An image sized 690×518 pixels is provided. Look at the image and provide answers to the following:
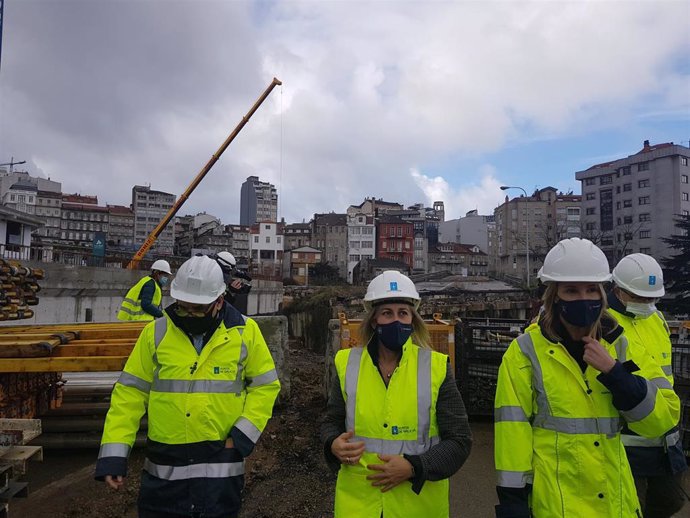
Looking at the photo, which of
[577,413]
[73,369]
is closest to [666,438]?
[577,413]

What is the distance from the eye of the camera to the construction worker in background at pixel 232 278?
5.20 metres

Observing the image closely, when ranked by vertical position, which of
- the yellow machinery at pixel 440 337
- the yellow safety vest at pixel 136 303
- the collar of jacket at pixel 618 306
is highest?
the collar of jacket at pixel 618 306

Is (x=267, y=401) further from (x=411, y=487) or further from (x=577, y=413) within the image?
(x=577, y=413)

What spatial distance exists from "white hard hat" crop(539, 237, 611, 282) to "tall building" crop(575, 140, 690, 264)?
5552 cm

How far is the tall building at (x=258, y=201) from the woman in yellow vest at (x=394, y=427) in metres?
113

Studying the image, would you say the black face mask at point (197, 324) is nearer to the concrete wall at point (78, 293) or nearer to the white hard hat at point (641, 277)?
the white hard hat at point (641, 277)

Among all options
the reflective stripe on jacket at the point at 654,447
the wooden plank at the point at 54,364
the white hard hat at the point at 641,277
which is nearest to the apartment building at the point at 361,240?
the wooden plank at the point at 54,364

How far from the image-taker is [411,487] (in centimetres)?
212

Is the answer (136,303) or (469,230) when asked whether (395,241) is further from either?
(136,303)

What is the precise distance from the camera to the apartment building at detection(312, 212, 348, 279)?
75188 mm

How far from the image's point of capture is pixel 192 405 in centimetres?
247

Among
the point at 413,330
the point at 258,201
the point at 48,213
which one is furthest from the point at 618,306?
the point at 258,201

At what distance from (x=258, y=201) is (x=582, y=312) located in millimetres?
115860

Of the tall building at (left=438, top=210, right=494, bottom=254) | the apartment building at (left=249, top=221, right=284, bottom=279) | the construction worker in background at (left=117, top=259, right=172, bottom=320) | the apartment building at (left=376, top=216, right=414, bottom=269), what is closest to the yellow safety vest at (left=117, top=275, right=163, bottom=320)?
the construction worker in background at (left=117, top=259, right=172, bottom=320)
